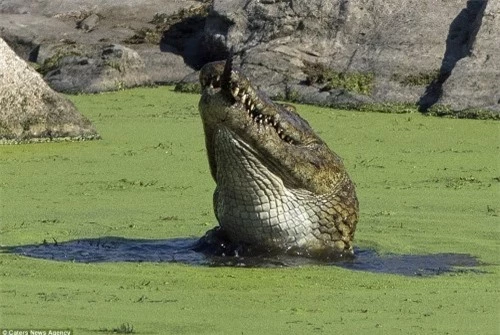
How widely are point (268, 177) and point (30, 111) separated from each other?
217 inches

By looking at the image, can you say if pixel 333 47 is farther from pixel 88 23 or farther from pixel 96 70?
pixel 88 23

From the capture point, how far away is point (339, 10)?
16.0 metres

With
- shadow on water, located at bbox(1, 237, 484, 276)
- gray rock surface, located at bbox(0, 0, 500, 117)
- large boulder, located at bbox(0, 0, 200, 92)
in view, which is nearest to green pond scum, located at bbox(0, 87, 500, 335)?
shadow on water, located at bbox(1, 237, 484, 276)

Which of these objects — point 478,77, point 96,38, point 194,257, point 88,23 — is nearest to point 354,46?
point 478,77

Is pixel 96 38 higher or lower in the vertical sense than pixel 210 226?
lower

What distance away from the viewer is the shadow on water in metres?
7.28

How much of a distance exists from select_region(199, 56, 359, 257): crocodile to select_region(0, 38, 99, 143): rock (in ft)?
16.4

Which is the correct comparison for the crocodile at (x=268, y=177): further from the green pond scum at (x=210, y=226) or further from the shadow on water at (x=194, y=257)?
the green pond scum at (x=210, y=226)

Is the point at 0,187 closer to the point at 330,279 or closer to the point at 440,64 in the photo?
the point at 330,279

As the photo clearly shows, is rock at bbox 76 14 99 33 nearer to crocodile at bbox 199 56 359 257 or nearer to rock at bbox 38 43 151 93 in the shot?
rock at bbox 38 43 151 93

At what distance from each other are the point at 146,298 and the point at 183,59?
427 inches

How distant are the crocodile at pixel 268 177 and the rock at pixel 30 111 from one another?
4984mm

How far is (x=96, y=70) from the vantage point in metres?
15.9

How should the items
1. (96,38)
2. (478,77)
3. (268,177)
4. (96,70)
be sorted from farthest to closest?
(96,38) → (96,70) → (478,77) → (268,177)
